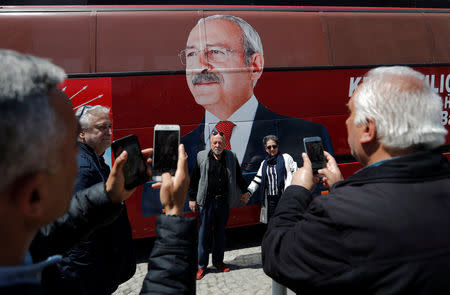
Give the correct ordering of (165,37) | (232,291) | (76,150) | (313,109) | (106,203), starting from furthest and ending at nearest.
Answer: (313,109) → (165,37) → (232,291) → (106,203) → (76,150)

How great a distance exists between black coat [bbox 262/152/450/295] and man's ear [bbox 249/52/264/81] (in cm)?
382

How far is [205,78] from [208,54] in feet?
1.11

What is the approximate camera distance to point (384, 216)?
3.32ft

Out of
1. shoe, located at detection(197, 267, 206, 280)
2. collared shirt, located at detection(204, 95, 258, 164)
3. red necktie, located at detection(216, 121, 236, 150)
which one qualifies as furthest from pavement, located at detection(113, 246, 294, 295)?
red necktie, located at detection(216, 121, 236, 150)

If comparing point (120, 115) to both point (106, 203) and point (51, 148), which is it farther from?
point (51, 148)

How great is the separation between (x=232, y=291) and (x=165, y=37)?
11.1 feet

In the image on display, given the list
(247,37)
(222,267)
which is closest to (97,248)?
(222,267)

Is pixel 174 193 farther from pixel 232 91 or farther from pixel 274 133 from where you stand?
pixel 274 133

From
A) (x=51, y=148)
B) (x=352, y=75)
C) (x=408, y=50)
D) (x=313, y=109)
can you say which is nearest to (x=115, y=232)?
(x=51, y=148)

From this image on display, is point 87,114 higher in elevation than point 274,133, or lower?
higher

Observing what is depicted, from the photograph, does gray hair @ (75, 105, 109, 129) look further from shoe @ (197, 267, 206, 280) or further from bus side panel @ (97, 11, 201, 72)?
shoe @ (197, 267, 206, 280)

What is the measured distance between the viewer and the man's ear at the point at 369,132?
119cm

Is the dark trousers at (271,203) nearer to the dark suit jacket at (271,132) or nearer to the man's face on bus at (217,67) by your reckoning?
the dark suit jacket at (271,132)

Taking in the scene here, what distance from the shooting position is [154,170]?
5.16ft
